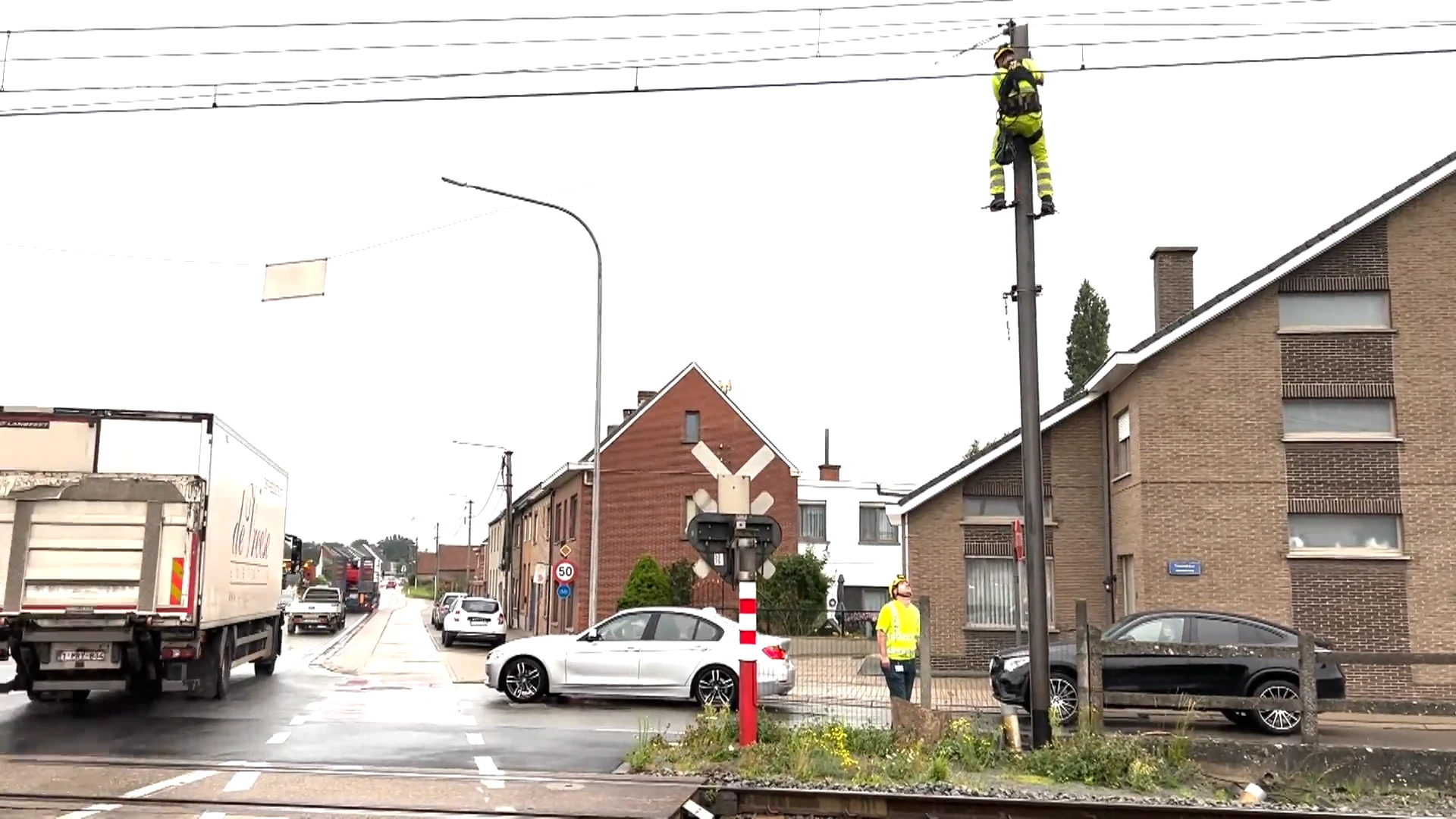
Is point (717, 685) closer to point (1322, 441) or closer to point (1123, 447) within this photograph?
point (1123, 447)

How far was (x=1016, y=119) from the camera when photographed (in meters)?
11.2

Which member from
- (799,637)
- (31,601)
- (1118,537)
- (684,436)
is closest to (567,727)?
(31,601)

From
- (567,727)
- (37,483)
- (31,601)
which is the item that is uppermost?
(37,483)

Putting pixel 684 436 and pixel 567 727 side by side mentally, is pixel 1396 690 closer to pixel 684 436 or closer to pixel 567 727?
pixel 567 727

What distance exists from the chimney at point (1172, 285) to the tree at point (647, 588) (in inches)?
652

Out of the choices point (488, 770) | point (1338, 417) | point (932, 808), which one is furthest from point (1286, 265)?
point (488, 770)

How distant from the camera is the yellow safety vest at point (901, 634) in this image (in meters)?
13.8

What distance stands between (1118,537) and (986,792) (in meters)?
14.0

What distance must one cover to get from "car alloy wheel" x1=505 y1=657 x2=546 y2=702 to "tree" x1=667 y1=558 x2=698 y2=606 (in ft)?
60.7

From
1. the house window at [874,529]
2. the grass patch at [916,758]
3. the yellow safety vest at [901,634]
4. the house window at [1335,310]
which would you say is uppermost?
the house window at [1335,310]

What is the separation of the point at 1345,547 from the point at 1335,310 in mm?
4028

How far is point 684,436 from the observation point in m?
40.1

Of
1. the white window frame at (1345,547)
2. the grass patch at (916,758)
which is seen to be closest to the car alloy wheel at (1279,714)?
the grass patch at (916,758)

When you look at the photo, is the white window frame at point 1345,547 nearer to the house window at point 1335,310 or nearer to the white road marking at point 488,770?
the house window at point 1335,310
